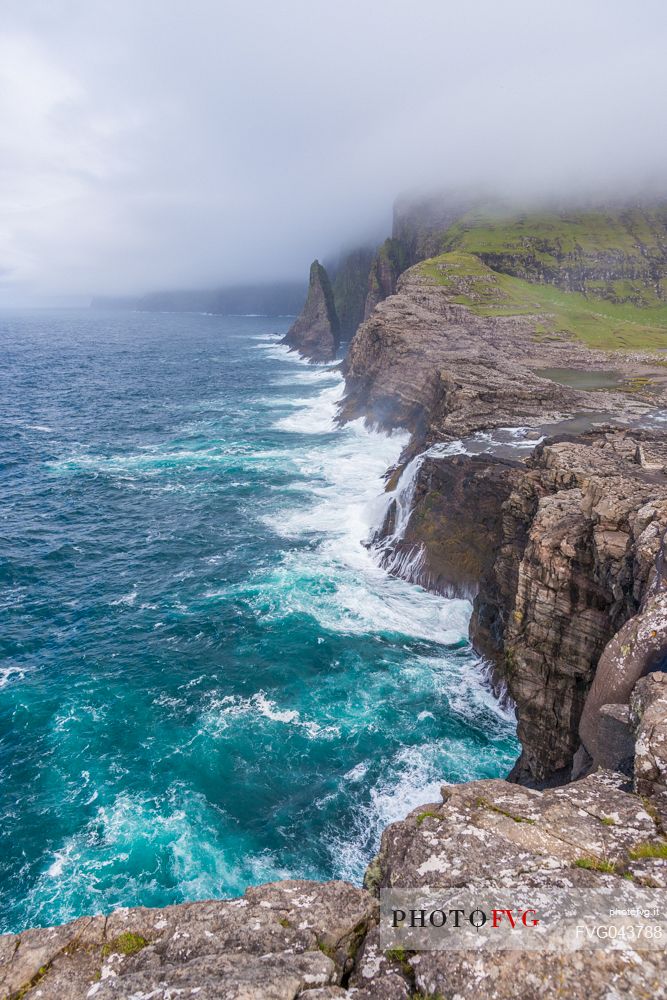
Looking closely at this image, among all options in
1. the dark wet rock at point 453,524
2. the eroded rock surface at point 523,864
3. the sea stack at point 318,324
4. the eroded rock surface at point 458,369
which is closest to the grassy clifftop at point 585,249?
the eroded rock surface at point 458,369

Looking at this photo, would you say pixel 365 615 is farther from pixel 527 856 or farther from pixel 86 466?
pixel 86 466

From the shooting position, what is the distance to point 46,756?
27734 mm

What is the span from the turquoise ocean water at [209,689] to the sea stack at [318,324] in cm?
11145

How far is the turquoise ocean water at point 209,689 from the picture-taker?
2305 cm

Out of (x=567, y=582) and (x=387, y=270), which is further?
(x=387, y=270)

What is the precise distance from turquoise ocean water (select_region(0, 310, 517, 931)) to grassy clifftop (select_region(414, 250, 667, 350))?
136ft

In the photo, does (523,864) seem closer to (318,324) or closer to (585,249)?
(585,249)

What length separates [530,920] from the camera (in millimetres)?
8000

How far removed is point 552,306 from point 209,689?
90813 millimetres

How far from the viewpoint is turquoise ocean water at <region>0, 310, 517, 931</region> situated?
907 inches

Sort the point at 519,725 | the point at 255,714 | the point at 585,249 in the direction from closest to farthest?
the point at 519,725
the point at 255,714
the point at 585,249

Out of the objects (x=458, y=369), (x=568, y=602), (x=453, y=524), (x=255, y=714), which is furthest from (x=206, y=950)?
(x=458, y=369)

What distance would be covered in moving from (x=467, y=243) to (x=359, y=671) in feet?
380

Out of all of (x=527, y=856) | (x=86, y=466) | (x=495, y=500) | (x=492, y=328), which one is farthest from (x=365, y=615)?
(x=492, y=328)
